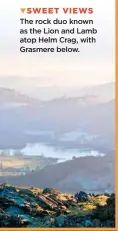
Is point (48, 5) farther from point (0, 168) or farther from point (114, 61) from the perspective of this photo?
point (0, 168)

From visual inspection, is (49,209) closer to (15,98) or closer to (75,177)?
(75,177)

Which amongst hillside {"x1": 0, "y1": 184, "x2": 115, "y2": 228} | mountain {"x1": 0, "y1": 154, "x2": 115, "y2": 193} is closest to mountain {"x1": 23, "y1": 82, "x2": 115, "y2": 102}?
mountain {"x1": 0, "y1": 154, "x2": 115, "y2": 193}

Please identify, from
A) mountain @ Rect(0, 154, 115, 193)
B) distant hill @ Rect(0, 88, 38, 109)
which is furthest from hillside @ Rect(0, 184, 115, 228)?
distant hill @ Rect(0, 88, 38, 109)

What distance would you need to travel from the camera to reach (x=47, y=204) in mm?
5496

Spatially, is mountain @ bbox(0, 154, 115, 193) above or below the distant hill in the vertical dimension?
below

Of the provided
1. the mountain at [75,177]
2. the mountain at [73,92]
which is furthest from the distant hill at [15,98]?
the mountain at [75,177]

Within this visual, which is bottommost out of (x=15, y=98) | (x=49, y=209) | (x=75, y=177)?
(x=49, y=209)

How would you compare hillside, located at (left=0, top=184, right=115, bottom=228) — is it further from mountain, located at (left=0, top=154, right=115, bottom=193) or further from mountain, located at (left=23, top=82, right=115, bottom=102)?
mountain, located at (left=23, top=82, right=115, bottom=102)

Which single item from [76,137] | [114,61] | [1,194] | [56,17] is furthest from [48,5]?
[1,194]

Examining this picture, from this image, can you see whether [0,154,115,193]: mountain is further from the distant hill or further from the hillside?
the distant hill

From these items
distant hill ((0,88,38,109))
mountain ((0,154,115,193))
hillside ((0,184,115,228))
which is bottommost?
hillside ((0,184,115,228))

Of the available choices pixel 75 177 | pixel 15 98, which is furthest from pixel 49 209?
pixel 15 98

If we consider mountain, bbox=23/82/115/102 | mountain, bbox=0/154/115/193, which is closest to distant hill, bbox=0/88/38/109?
mountain, bbox=23/82/115/102

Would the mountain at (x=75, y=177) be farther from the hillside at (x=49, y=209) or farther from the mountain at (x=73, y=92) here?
the mountain at (x=73, y=92)
